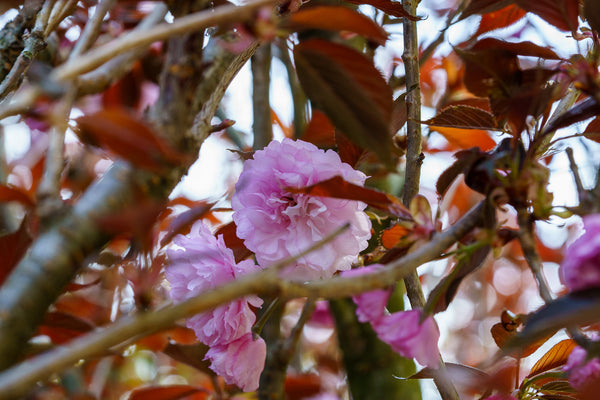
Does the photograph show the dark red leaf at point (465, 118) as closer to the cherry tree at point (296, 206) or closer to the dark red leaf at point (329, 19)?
the cherry tree at point (296, 206)

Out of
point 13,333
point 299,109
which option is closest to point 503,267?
point 299,109

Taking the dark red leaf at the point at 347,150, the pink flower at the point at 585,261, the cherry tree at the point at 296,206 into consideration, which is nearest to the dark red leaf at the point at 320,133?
the cherry tree at the point at 296,206

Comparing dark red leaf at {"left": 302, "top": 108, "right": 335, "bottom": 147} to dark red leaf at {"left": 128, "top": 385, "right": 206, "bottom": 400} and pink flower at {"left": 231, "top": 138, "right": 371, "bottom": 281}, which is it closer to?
pink flower at {"left": 231, "top": 138, "right": 371, "bottom": 281}

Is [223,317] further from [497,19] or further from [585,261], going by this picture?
[497,19]

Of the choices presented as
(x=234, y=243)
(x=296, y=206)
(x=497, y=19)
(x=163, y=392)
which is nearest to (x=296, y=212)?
(x=296, y=206)

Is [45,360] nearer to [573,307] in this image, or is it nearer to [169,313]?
[169,313]
